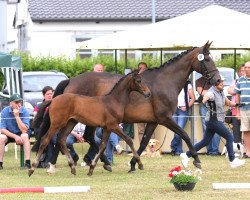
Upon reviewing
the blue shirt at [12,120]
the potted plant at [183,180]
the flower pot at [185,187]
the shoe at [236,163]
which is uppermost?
the blue shirt at [12,120]

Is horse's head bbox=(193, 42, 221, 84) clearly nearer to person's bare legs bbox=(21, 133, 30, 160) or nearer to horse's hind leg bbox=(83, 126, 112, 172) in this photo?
horse's hind leg bbox=(83, 126, 112, 172)

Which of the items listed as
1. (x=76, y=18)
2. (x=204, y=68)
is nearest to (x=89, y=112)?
(x=204, y=68)

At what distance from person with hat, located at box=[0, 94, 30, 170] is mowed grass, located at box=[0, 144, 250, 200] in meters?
0.52

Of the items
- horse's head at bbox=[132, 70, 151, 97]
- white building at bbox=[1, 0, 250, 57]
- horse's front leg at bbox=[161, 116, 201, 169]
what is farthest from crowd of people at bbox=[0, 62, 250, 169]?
white building at bbox=[1, 0, 250, 57]

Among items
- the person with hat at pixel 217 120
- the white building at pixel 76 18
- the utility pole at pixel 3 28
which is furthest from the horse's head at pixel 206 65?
the white building at pixel 76 18

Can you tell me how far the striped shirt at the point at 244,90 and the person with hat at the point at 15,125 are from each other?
4.55 metres

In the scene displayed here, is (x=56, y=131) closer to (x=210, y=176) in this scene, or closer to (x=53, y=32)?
(x=210, y=176)

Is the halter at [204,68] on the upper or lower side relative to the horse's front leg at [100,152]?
upper

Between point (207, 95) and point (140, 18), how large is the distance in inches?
1222

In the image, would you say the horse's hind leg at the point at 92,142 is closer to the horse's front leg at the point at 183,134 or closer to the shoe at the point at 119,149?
the horse's front leg at the point at 183,134

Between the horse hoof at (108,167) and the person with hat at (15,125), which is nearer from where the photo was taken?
the horse hoof at (108,167)

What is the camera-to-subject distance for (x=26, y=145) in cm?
1864

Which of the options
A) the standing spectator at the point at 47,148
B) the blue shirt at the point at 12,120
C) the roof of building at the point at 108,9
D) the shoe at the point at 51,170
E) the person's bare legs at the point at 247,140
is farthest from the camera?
the roof of building at the point at 108,9

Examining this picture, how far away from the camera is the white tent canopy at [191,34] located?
73.5ft
